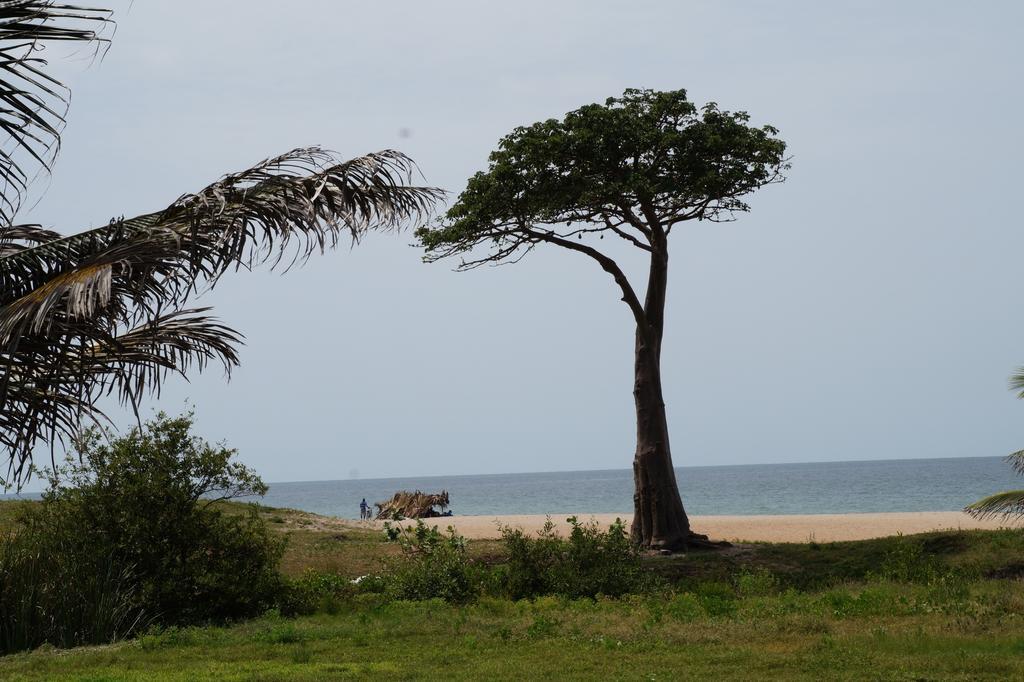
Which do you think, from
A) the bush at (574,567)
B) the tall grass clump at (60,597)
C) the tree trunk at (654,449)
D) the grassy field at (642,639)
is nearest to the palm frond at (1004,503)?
the grassy field at (642,639)

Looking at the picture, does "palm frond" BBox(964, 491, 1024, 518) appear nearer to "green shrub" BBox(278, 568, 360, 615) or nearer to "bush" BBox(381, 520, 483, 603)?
"bush" BBox(381, 520, 483, 603)

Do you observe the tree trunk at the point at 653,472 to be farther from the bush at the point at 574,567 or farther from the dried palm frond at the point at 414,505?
the dried palm frond at the point at 414,505

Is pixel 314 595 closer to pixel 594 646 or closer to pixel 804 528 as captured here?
pixel 594 646

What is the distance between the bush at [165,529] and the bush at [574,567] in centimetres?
373

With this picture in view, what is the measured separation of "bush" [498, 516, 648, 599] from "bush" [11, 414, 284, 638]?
3.73 metres

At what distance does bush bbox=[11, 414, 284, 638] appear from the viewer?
1386 centimetres

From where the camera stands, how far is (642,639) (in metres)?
11.6

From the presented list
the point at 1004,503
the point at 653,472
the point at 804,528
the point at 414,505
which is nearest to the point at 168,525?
the point at 653,472

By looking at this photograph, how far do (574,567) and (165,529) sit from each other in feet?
20.0

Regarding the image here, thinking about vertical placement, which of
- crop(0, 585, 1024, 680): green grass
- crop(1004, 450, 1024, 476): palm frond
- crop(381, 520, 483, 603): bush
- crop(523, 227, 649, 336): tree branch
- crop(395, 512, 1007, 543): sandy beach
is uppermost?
crop(523, 227, 649, 336): tree branch

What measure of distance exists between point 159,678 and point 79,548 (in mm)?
4244

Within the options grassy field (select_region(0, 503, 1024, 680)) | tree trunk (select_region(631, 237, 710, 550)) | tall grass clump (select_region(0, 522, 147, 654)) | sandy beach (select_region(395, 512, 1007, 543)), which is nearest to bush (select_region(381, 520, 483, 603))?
grassy field (select_region(0, 503, 1024, 680))

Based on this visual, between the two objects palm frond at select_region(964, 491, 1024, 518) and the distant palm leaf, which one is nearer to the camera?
the distant palm leaf

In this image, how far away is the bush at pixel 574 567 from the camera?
51.5 ft
